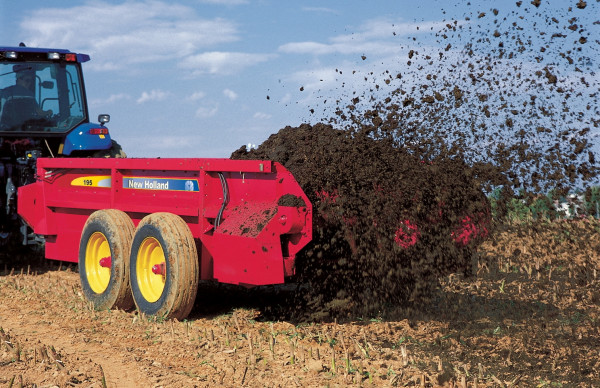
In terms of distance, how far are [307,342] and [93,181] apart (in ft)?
10.9

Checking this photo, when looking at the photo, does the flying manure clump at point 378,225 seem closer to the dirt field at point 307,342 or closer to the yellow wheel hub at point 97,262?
the dirt field at point 307,342

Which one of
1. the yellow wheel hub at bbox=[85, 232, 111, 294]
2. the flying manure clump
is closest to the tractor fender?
the yellow wheel hub at bbox=[85, 232, 111, 294]

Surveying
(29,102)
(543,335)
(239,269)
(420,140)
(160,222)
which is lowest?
(543,335)

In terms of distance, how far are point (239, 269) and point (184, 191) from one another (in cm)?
102

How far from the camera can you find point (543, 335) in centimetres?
536

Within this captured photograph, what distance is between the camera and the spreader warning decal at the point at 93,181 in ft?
22.8

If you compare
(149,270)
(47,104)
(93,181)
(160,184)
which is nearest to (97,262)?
(93,181)

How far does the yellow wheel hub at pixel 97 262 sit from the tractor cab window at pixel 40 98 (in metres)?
2.51

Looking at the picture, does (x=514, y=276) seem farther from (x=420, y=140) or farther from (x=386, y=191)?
(x=386, y=191)

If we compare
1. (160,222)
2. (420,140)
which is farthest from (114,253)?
(420,140)

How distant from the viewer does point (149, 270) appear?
6109 mm

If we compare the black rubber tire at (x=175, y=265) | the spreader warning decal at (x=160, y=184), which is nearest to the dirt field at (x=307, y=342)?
the black rubber tire at (x=175, y=265)

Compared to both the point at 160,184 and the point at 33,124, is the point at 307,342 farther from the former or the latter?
the point at 33,124

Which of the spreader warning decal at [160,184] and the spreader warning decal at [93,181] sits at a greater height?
the spreader warning decal at [93,181]
